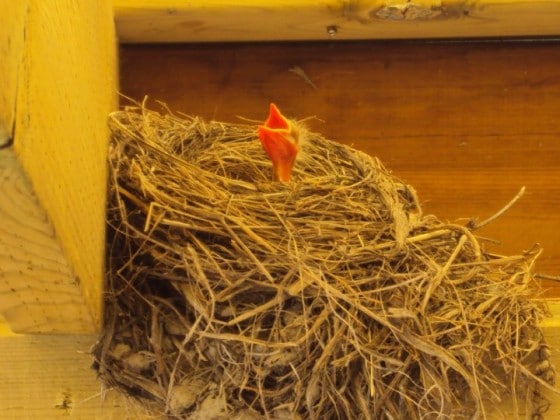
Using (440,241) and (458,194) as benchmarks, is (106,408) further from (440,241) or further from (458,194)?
(458,194)

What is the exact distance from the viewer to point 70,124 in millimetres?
833

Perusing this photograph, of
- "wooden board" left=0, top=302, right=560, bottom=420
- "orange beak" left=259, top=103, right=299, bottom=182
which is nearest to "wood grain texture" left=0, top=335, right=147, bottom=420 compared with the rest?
"wooden board" left=0, top=302, right=560, bottom=420

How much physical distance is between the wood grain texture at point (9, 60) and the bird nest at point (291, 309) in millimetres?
A: 412

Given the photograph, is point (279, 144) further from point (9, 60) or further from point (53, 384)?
point (9, 60)

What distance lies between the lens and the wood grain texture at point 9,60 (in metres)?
0.61

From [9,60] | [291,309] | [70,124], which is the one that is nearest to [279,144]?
[291,309]

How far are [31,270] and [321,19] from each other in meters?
0.85

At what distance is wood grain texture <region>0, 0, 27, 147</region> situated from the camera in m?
0.61

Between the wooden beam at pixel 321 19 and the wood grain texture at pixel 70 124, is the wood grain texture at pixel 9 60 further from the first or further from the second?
the wooden beam at pixel 321 19

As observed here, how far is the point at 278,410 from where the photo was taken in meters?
1.04

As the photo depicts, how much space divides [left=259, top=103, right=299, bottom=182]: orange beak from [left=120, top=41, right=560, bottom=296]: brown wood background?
1.14 ft

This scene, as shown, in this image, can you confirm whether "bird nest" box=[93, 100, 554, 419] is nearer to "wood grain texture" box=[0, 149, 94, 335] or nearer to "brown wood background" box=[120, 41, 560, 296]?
"wood grain texture" box=[0, 149, 94, 335]

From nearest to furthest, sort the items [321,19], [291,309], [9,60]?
[9,60], [291,309], [321,19]

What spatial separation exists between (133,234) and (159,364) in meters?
0.17
